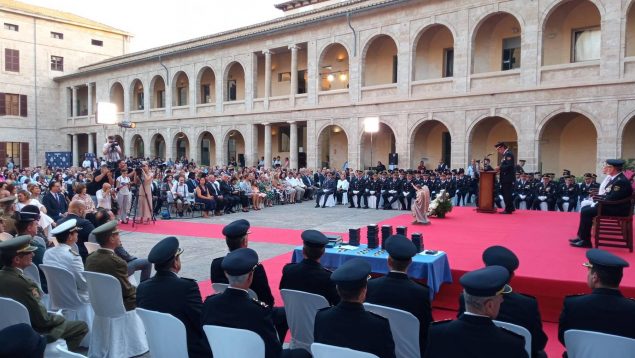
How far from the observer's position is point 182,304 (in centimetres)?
380

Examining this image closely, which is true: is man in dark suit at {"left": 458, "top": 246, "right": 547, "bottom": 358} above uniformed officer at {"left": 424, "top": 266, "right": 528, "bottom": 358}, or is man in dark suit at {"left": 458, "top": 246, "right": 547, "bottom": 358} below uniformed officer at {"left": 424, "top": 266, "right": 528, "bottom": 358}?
below

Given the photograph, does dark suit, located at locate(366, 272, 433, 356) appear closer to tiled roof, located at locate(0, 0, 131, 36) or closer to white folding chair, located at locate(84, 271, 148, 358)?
white folding chair, located at locate(84, 271, 148, 358)

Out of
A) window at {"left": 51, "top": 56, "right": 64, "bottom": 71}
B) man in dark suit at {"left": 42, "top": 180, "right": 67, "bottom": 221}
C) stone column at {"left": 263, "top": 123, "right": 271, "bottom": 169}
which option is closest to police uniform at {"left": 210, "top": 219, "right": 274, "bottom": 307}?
man in dark suit at {"left": 42, "top": 180, "right": 67, "bottom": 221}

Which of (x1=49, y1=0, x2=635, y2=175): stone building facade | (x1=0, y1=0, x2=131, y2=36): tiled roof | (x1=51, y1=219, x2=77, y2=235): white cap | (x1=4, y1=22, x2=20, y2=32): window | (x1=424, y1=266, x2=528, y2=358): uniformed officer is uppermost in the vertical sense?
(x1=0, y1=0, x2=131, y2=36): tiled roof

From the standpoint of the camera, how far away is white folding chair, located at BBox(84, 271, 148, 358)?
4324 millimetres

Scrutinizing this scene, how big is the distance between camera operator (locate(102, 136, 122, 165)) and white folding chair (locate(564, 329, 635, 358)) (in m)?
13.7

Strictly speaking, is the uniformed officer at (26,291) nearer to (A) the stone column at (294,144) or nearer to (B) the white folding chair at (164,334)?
(B) the white folding chair at (164,334)

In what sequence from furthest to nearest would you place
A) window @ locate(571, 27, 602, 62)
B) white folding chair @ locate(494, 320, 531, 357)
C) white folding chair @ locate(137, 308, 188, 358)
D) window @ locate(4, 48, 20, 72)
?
window @ locate(4, 48, 20, 72)
window @ locate(571, 27, 602, 62)
white folding chair @ locate(137, 308, 188, 358)
white folding chair @ locate(494, 320, 531, 357)

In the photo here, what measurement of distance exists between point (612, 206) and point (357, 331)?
6699 millimetres

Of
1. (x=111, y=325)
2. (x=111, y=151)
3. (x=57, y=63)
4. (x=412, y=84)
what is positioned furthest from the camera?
(x=57, y=63)

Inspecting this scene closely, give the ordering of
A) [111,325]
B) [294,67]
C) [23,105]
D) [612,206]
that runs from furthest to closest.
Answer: [23,105] → [294,67] → [612,206] → [111,325]

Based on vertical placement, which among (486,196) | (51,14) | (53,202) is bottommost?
(53,202)

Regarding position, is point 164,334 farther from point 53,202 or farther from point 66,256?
point 53,202

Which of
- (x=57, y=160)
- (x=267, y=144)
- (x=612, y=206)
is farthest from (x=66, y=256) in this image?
(x=57, y=160)
